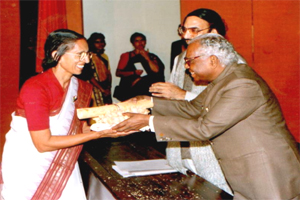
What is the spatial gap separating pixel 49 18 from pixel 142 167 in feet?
10.6

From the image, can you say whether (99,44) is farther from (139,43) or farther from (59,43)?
(59,43)

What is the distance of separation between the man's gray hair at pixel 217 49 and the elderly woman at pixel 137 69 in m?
4.22

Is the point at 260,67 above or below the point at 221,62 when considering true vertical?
below

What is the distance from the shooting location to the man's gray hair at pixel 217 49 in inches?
79.7

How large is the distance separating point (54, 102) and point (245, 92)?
1070mm

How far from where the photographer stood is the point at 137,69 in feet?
20.8

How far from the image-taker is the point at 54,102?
7.22 ft

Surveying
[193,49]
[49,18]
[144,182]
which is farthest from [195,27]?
[49,18]

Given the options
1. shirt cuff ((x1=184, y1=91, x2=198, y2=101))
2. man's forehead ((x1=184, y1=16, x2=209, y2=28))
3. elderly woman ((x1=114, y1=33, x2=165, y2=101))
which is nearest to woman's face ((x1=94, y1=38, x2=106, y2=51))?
elderly woman ((x1=114, y1=33, x2=165, y2=101))

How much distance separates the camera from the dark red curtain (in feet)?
16.4

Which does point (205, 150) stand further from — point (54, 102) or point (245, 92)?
point (54, 102)

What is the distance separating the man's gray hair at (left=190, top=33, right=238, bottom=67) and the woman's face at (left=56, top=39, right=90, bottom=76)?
66 cm

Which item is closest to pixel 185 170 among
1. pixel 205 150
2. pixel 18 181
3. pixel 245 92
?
pixel 205 150

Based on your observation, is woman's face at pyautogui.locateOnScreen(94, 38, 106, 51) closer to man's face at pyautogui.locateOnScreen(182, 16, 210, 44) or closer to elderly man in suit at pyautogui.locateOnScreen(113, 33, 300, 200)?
man's face at pyautogui.locateOnScreen(182, 16, 210, 44)
